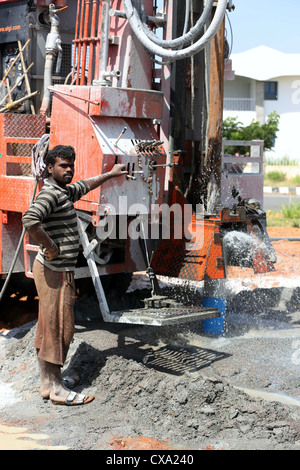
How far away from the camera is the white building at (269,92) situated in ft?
103

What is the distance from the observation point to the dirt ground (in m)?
3.64

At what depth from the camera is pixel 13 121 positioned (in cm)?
554

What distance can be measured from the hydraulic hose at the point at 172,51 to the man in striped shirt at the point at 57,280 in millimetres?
1130

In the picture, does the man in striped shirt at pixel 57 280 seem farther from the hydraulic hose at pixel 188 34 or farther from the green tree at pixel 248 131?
the green tree at pixel 248 131

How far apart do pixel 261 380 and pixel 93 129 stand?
2.23 m

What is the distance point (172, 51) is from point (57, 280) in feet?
6.31

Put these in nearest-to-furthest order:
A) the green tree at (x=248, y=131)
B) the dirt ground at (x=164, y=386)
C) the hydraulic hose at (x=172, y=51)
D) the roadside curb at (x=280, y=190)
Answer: the dirt ground at (x=164, y=386) → the hydraulic hose at (x=172, y=51) → the roadside curb at (x=280, y=190) → the green tree at (x=248, y=131)

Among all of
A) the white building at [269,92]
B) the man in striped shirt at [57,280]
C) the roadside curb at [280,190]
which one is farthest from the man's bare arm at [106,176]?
the white building at [269,92]

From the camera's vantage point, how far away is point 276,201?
17.5 m

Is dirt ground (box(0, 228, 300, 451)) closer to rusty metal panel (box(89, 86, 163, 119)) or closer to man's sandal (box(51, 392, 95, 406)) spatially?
man's sandal (box(51, 392, 95, 406))

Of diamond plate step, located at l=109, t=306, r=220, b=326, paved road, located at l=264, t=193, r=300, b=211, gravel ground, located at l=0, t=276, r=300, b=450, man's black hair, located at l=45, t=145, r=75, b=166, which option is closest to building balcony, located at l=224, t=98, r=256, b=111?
paved road, located at l=264, t=193, r=300, b=211

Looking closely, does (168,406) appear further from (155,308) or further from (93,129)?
(93,129)

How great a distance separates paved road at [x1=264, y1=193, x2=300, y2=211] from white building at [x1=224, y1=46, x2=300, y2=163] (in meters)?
12.2

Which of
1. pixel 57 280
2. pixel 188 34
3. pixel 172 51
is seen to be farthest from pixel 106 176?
pixel 188 34
